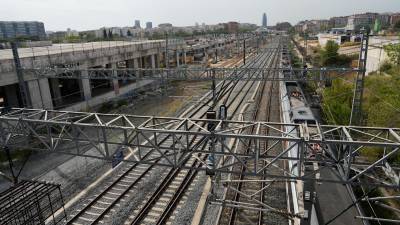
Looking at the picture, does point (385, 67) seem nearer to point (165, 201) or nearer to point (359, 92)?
point (359, 92)

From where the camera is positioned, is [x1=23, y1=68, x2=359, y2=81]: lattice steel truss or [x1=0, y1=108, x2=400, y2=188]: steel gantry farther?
[x1=23, y1=68, x2=359, y2=81]: lattice steel truss

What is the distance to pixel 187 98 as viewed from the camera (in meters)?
34.7

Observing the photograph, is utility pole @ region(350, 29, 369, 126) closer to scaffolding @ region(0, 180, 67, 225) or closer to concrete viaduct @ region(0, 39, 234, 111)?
scaffolding @ region(0, 180, 67, 225)

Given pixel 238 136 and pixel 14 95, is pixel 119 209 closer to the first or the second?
pixel 238 136

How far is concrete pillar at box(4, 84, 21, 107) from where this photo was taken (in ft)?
89.5

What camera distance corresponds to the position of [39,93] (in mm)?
25703

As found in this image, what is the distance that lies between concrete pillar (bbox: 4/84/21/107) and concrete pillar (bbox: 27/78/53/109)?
143 inches

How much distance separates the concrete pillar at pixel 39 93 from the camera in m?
25.0

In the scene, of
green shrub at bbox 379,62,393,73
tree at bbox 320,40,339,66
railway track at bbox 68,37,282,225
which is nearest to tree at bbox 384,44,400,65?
green shrub at bbox 379,62,393,73

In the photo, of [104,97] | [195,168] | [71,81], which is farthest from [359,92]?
[71,81]

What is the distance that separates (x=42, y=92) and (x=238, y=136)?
74.4 ft

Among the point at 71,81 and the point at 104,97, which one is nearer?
the point at 104,97

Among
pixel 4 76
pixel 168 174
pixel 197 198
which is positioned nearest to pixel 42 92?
pixel 4 76

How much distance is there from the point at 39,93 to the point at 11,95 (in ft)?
13.0
